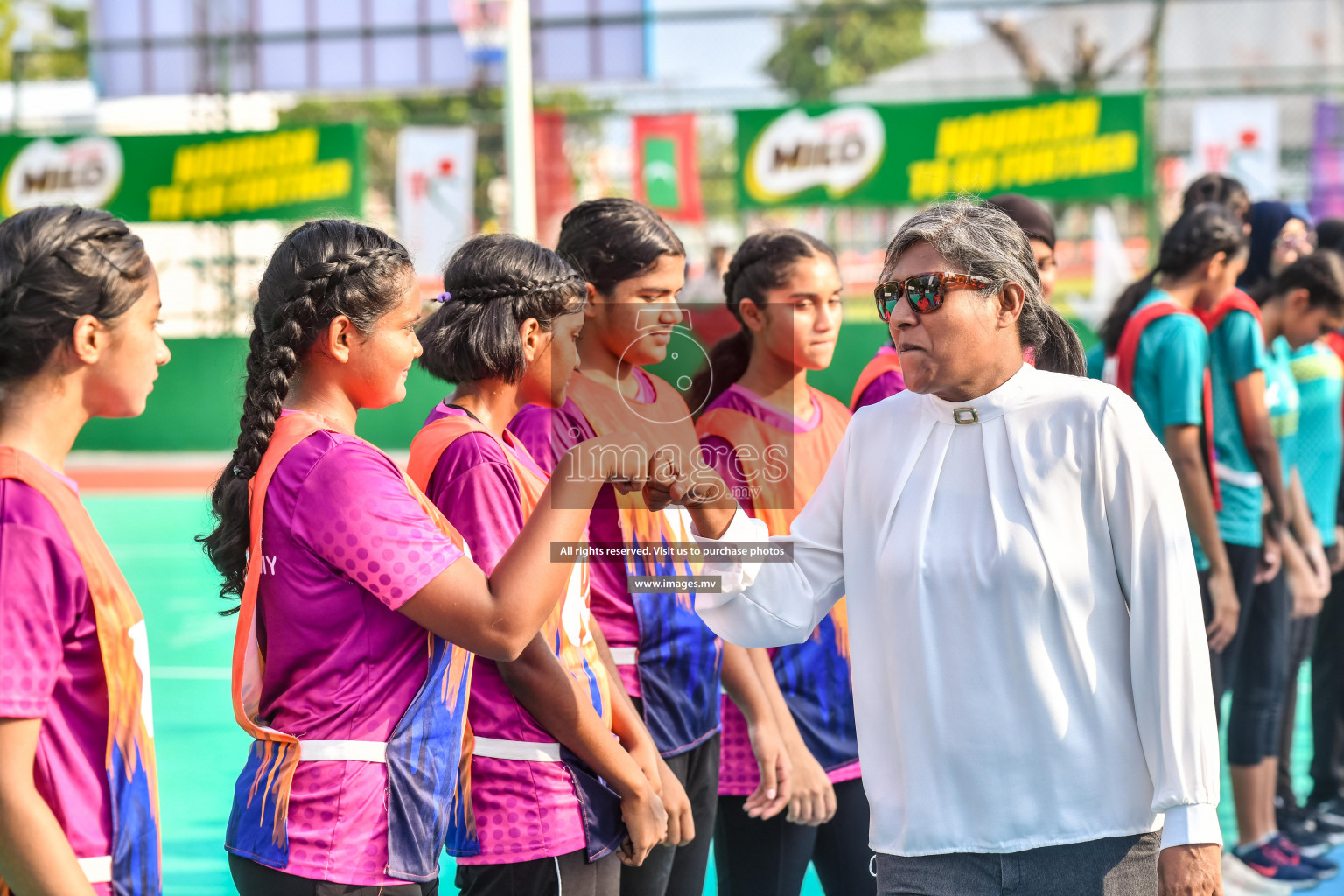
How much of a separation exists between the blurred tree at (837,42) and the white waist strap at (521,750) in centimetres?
1136

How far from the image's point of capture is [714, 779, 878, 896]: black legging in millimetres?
3141

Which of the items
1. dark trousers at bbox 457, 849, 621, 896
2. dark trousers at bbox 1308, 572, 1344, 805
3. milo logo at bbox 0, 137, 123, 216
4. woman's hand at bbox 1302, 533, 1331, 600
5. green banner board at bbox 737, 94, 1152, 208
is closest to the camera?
dark trousers at bbox 457, 849, 621, 896

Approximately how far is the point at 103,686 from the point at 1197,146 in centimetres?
1360

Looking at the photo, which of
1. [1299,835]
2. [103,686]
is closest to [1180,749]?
[103,686]

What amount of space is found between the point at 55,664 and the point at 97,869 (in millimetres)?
303

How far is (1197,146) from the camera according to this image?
13305mm

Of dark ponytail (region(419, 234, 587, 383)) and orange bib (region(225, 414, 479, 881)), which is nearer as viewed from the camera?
orange bib (region(225, 414, 479, 881))

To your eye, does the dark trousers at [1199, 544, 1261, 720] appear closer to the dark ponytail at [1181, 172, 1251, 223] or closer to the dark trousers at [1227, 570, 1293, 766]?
the dark trousers at [1227, 570, 1293, 766]

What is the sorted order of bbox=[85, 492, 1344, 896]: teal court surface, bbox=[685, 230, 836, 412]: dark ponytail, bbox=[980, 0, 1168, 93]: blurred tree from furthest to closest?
bbox=[980, 0, 1168, 93]: blurred tree, bbox=[85, 492, 1344, 896]: teal court surface, bbox=[685, 230, 836, 412]: dark ponytail

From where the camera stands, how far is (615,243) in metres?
2.95

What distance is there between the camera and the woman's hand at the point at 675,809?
Answer: 2629 mm

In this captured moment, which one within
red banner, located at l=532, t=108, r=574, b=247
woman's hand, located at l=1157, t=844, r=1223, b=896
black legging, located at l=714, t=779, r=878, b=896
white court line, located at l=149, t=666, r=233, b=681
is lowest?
white court line, located at l=149, t=666, r=233, b=681

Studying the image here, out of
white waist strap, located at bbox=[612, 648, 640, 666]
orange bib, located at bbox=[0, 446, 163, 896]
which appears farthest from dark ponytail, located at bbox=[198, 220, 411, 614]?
white waist strap, located at bbox=[612, 648, 640, 666]

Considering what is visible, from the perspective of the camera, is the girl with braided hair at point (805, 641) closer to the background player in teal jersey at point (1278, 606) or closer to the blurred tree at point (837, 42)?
the background player in teal jersey at point (1278, 606)
